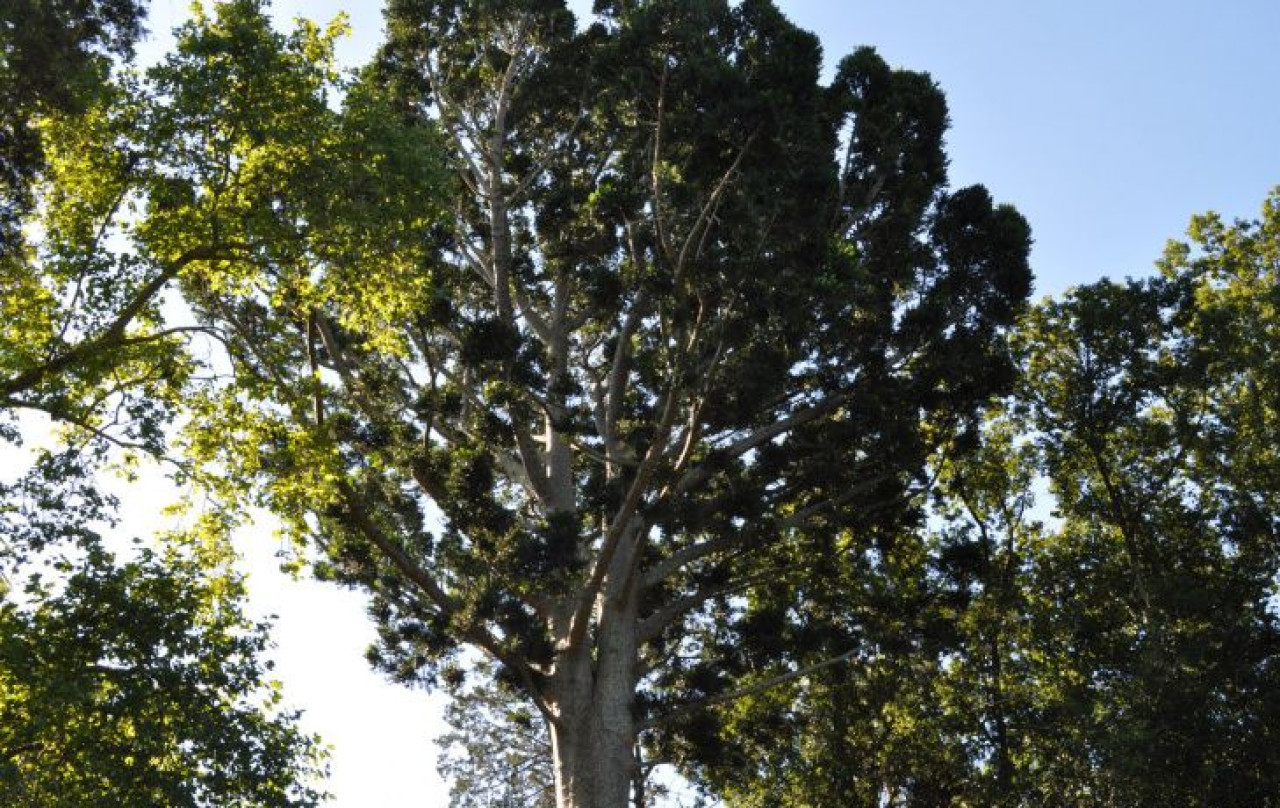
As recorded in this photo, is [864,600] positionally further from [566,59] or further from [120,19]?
[120,19]

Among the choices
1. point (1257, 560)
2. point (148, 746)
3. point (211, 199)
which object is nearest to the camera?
point (148, 746)

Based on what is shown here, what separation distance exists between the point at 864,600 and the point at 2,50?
13.5 m

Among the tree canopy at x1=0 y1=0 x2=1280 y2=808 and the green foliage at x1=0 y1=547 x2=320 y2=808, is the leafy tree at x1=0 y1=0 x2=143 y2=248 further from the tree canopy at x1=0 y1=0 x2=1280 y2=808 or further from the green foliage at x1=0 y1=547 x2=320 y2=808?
the green foliage at x1=0 y1=547 x2=320 y2=808

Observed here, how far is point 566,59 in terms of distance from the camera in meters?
19.1

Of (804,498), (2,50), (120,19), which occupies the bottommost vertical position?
(804,498)

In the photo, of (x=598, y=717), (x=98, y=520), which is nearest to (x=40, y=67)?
(x=98, y=520)

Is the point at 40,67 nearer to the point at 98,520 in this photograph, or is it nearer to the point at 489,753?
the point at 98,520

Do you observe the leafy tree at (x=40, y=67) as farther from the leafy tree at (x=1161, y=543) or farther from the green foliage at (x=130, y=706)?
the leafy tree at (x=1161, y=543)

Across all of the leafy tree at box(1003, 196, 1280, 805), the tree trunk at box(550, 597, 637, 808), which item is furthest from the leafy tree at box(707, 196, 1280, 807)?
the tree trunk at box(550, 597, 637, 808)

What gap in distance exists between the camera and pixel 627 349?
17453mm

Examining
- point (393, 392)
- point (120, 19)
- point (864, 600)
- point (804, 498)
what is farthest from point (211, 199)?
point (864, 600)

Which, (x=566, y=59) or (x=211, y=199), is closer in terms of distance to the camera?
(x=211, y=199)

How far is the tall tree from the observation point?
13.0 metres

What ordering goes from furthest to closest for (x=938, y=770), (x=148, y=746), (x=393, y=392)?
(x=938, y=770), (x=393, y=392), (x=148, y=746)
